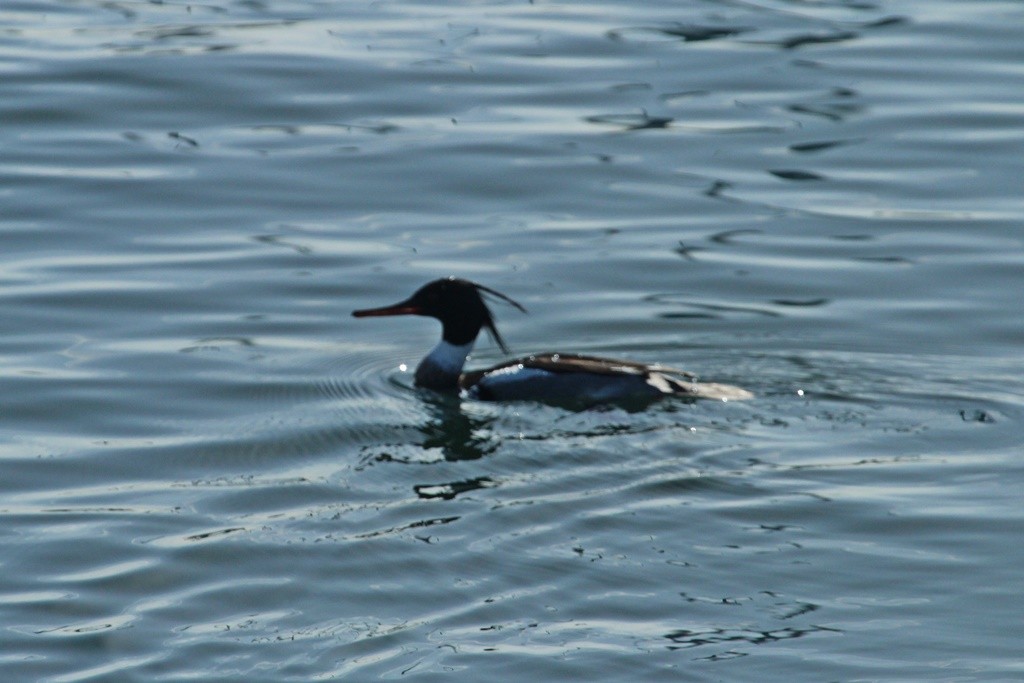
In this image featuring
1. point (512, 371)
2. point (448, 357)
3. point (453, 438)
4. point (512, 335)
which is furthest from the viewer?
point (512, 335)

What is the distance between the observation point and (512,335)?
12.4m

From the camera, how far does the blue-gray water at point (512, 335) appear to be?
7.77m

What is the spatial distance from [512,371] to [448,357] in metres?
0.57

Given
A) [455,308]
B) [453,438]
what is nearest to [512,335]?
[455,308]

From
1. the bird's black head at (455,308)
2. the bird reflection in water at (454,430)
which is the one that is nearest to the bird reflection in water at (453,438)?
the bird reflection in water at (454,430)

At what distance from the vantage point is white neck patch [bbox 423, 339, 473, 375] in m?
11.6

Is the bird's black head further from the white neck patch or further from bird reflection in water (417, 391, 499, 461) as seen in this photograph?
bird reflection in water (417, 391, 499, 461)

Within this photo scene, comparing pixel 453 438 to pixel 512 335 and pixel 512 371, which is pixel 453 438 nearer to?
pixel 512 371

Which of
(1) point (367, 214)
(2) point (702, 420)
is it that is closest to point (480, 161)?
(1) point (367, 214)

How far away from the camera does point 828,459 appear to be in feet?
31.8

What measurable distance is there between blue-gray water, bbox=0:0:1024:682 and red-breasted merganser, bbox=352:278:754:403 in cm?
22

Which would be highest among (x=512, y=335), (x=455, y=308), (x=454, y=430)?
(x=455, y=308)

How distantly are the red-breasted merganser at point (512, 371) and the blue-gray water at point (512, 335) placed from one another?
0.72 ft

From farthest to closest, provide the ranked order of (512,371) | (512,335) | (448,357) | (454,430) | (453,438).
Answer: (512,335) → (448,357) → (512,371) → (454,430) → (453,438)
